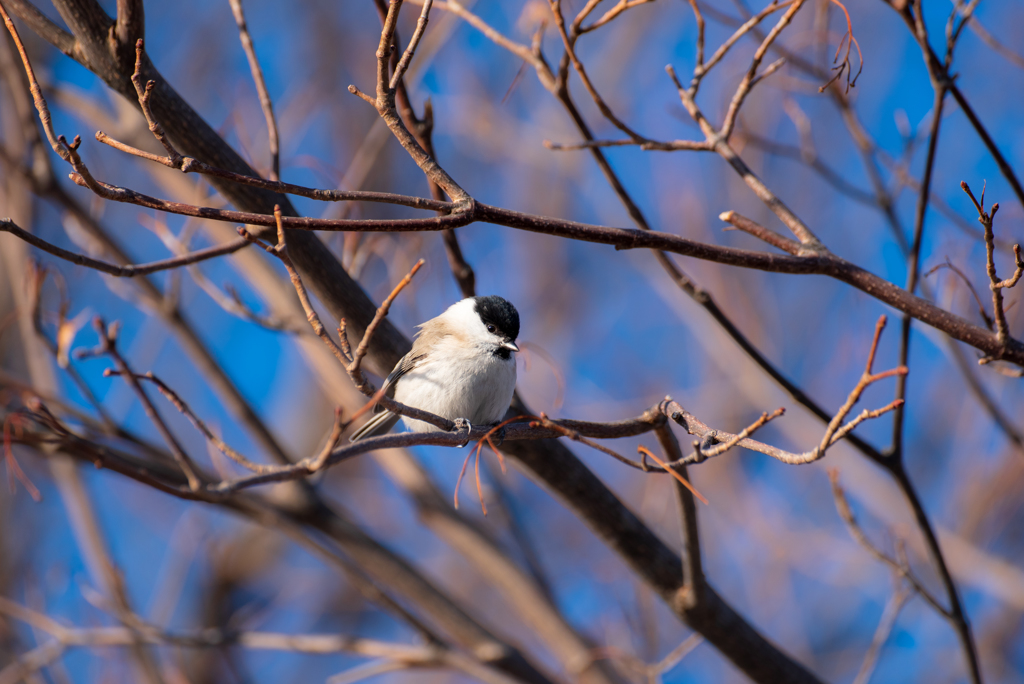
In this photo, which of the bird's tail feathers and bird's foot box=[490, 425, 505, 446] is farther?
the bird's tail feathers

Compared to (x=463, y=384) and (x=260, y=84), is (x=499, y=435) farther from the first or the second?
(x=260, y=84)

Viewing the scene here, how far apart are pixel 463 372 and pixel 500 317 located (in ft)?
1.07

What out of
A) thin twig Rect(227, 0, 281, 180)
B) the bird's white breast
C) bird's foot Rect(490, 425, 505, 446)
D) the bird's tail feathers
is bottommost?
bird's foot Rect(490, 425, 505, 446)

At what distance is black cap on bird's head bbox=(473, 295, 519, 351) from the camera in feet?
10.3

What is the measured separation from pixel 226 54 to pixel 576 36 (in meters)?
6.57

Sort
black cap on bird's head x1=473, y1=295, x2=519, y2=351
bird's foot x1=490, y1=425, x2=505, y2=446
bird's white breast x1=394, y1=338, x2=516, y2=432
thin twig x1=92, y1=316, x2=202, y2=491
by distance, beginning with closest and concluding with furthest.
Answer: thin twig x1=92, y1=316, x2=202, y2=491
bird's foot x1=490, y1=425, x2=505, y2=446
bird's white breast x1=394, y1=338, x2=516, y2=432
black cap on bird's head x1=473, y1=295, x2=519, y2=351

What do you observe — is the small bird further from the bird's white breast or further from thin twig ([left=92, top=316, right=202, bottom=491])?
thin twig ([left=92, top=316, right=202, bottom=491])

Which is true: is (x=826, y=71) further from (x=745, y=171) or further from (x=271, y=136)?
(x=271, y=136)

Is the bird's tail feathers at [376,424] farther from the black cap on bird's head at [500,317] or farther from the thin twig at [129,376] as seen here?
the thin twig at [129,376]

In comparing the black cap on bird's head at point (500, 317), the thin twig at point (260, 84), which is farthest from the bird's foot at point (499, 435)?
the thin twig at point (260, 84)

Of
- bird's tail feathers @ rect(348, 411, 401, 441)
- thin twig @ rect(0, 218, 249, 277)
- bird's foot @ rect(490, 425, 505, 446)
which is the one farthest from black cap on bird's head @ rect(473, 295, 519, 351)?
thin twig @ rect(0, 218, 249, 277)

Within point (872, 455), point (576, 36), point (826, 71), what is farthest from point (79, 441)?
point (826, 71)

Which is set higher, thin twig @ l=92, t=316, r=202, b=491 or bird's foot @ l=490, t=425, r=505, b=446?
thin twig @ l=92, t=316, r=202, b=491

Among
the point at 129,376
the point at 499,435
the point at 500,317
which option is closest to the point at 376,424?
the point at 500,317
